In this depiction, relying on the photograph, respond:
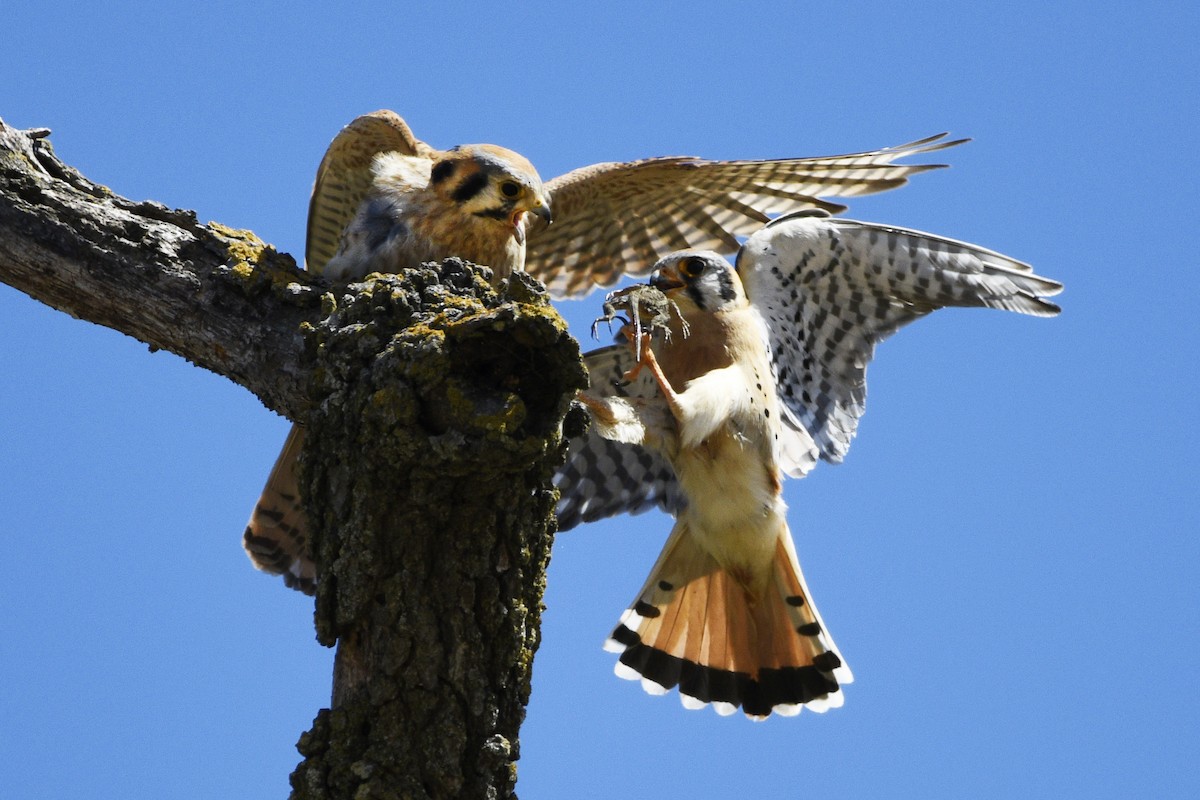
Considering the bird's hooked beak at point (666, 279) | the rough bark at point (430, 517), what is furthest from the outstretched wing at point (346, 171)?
the rough bark at point (430, 517)

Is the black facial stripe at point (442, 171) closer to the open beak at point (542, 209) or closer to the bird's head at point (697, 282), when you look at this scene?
the open beak at point (542, 209)

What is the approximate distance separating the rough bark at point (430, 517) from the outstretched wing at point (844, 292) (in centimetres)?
225

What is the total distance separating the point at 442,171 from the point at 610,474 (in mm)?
1717

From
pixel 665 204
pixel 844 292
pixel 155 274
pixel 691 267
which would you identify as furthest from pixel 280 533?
pixel 844 292

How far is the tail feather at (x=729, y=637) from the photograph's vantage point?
17.2ft

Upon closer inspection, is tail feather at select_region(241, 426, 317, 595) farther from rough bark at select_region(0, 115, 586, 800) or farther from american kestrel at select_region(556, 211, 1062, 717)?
rough bark at select_region(0, 115, 586, 800)

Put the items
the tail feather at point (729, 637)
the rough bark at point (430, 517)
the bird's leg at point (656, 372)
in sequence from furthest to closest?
the tail feather at point (729, 637) < the bird's leg at point (656, 372) < the rough bark at point (430, 517)

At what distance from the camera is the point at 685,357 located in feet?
16.3

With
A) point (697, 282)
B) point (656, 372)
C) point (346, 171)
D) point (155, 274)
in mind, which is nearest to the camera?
point (155, 274)

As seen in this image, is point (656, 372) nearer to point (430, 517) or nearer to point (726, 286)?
point (726, 286)

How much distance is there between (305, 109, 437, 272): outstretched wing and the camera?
200 inches

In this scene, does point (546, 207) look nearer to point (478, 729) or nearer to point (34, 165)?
point (34, 165)

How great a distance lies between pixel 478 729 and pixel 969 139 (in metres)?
3.31

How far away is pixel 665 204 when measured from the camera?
587 centimetres
